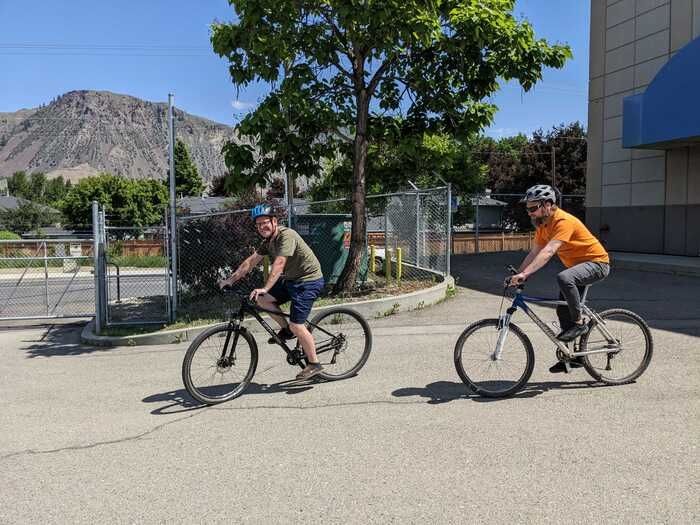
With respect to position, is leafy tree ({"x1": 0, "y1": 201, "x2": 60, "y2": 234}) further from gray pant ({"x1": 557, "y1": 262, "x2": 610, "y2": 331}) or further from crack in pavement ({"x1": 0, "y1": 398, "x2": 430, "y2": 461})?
gray pant ({"x1": 557, "y1": 262, "x2": 610, "y2": 331})

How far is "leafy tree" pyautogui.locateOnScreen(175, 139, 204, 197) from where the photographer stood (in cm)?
8612

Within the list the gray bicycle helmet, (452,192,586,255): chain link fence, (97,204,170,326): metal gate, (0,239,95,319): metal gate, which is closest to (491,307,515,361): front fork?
the gray bicycle helmet

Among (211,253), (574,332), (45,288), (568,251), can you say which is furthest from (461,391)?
(45,288)

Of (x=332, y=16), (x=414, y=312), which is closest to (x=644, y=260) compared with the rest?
(x=414, y=312)

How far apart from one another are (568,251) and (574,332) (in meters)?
0.74

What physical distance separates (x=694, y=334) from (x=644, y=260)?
9.74m

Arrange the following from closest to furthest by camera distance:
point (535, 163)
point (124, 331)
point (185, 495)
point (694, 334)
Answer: point (185, 495) < point (694, 334) < point (124, 331) < point (535, 163)

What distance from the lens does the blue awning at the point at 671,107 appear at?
52.3 ft

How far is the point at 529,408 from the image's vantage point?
5191mm

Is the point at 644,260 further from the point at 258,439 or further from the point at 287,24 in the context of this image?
the point at 258,439

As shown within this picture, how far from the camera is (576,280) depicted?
5449mm

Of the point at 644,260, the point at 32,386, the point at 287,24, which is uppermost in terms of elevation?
the point at 287,24

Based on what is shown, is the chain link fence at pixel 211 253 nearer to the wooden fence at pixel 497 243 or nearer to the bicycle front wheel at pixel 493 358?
the bicycle front wheel at pixel 493 358

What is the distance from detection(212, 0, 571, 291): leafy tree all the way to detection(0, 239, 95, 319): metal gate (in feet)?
14.4
